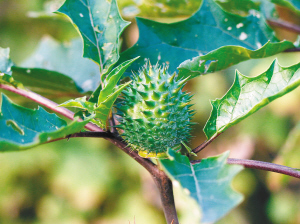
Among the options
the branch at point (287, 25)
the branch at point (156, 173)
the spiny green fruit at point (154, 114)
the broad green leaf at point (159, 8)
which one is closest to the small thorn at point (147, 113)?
the spiny green fruit at point (154, 114)

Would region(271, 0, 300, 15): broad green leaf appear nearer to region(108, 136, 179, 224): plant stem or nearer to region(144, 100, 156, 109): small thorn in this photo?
region(144, 100, 156, 109): small thorn

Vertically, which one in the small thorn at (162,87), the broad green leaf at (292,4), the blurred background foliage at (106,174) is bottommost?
the blurred background foliage at (106,174)

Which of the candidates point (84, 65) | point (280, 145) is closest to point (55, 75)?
point (84, 65)

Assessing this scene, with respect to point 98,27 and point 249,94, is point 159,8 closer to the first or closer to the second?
point 98,27

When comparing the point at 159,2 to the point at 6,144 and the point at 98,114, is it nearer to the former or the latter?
the point at 98,114

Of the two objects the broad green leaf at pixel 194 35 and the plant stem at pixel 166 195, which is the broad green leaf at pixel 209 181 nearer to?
the plant stem at pixel 166 195

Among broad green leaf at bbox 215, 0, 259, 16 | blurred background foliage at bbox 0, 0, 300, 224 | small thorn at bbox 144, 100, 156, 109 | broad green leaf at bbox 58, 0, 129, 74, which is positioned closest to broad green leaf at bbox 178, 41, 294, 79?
small thorn at bbox 144, 100, 156, 109

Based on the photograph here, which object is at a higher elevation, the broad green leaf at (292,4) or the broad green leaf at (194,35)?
the broad green leaf at (292,4)

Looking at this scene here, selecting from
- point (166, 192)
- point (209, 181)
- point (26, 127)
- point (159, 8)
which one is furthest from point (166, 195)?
point (159, 8)
